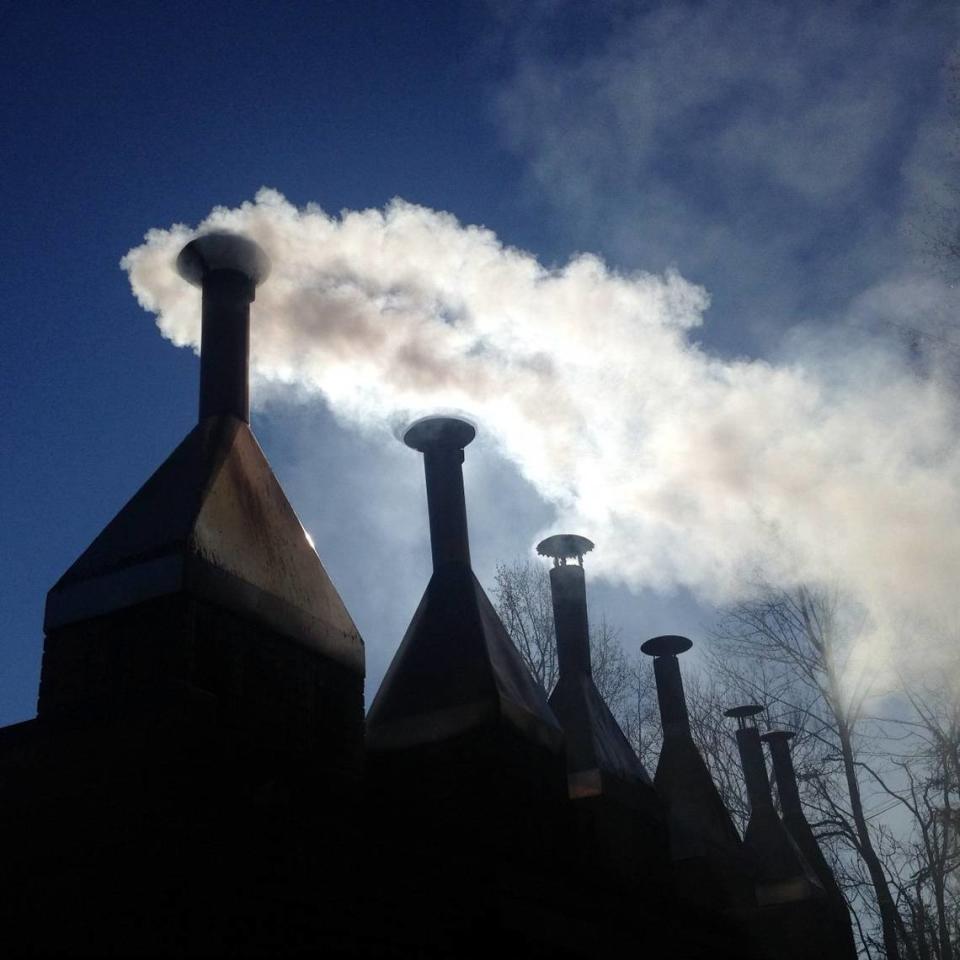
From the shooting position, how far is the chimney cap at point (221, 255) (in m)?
6.17

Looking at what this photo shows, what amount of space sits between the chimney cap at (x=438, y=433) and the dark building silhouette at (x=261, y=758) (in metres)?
0.02

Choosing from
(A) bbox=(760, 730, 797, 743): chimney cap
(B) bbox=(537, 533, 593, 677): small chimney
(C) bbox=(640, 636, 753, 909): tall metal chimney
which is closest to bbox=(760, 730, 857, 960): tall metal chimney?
(A) bbox=(760, 730, 797, 743): chimney cap

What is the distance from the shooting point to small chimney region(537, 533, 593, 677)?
1080 centimetres

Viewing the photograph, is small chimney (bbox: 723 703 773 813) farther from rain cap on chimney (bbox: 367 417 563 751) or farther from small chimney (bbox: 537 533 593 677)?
rain cap on chimney (bbox: 367 417 563 751)

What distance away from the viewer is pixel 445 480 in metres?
8.04

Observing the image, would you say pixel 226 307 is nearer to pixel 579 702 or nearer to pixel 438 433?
pixel 438 433

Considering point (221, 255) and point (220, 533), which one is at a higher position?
point (221, 255)

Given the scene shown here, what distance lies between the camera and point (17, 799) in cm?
422

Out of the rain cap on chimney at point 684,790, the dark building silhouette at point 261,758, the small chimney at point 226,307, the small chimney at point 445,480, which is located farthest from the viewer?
the rain cap on chimney at point 684,790

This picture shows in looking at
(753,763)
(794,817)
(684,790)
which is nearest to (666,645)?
(684,790)

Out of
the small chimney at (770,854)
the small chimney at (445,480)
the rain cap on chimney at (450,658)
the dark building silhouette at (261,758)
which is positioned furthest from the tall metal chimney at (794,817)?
the small chimney at (445,480)

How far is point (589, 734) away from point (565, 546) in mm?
Result: 2466

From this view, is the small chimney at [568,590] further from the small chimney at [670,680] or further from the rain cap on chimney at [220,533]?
the rain cap on chimney at [220,533]

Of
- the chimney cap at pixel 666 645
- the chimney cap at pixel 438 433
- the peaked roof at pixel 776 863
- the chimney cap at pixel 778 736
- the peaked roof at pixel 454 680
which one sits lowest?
the peaked roof at pixel 776 863
